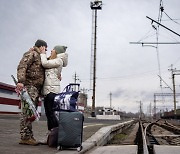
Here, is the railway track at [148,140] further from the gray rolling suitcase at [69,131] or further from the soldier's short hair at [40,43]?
the soldier's short hair at [40,43]

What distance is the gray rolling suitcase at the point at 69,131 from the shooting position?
464 centimetres

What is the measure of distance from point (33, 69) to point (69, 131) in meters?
1.24

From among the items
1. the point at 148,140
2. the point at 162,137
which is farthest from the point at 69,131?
the point at 162,137

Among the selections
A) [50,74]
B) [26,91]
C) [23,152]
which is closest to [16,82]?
[26,91]

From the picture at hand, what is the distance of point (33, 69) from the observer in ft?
16.5

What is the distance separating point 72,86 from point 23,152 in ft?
4.74

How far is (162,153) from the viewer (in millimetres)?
4859

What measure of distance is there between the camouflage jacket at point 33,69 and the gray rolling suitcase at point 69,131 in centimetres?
74

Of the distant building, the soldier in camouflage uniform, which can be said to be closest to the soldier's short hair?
the soldier in camouflage uniform

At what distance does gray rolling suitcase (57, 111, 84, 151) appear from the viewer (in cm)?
464

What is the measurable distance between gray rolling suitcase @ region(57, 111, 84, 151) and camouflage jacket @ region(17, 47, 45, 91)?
0.74m

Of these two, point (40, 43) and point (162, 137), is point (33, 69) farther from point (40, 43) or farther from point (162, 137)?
point (162, 137)

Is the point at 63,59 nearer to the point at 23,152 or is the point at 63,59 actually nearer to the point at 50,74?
the point at 50,74

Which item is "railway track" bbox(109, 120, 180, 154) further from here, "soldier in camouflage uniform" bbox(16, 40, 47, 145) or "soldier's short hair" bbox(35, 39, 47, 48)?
"soldier's short hair" bbox(35, 39, 47, 48)
